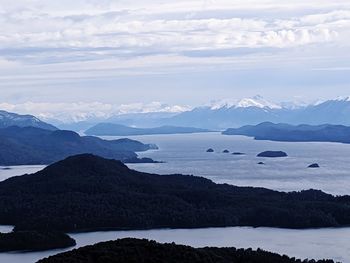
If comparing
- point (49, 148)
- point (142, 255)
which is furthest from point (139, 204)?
point (49, 148)

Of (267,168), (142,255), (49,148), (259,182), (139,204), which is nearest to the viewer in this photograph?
(142,255)

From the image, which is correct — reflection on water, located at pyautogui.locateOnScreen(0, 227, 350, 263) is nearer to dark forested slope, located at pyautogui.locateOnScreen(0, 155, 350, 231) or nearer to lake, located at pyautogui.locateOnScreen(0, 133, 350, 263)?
lake, located at pyautogui.locateOnScreen(0, 133, 350, 263)

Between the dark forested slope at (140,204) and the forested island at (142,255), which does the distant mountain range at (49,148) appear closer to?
the dark forested slope at (140,204)

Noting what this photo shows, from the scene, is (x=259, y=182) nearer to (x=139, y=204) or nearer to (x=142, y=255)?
(x=139, y=204)

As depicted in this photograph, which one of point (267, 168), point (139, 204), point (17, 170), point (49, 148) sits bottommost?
point (139, 204)

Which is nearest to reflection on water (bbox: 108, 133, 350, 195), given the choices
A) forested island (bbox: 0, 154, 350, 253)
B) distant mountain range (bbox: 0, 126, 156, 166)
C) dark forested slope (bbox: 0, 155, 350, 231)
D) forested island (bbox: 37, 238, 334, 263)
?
distant mountain range (bbox: 0, 126, 156, 166)

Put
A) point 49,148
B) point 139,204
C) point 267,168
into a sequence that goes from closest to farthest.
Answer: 1. point 139,204
2. point 267,168
3. point 49,148
